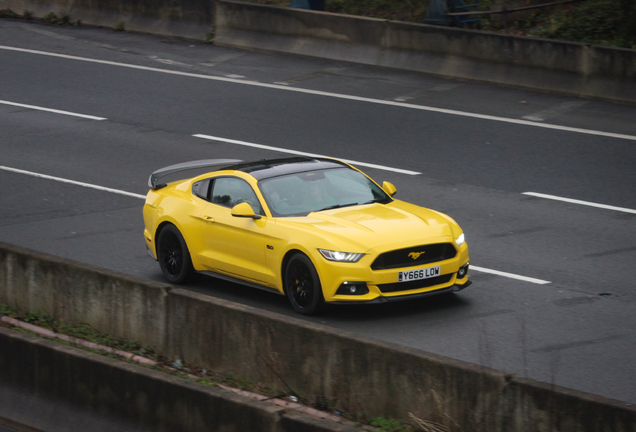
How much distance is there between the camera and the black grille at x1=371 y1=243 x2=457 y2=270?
895 cm

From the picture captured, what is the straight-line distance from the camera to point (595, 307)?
9.33m

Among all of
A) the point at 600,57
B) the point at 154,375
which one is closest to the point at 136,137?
the point at 600,57

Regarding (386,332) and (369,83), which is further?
(369,83)

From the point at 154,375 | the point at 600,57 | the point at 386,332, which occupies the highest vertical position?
the point at 600,57

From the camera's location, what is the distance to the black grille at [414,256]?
8.95 meters

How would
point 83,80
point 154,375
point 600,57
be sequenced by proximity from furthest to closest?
point 83,80 < point 600,57 < point 154,375

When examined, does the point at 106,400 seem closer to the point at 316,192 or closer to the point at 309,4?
the point at 316,192

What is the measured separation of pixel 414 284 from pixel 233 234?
6.81 ft

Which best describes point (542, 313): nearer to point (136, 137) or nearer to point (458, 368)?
point (458, 368)

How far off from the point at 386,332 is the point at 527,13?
49.1 ft

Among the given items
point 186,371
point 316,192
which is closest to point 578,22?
point 316,192

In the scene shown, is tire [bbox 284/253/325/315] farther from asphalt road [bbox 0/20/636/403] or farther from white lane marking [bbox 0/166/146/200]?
white lane marking [bbox 0/166/146/200]

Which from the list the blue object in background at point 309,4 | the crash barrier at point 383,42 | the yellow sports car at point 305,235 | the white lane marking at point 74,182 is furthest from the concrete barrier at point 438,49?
the yellow sports car at point 305,235

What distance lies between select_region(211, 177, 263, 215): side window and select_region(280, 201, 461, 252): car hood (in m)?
0.70
